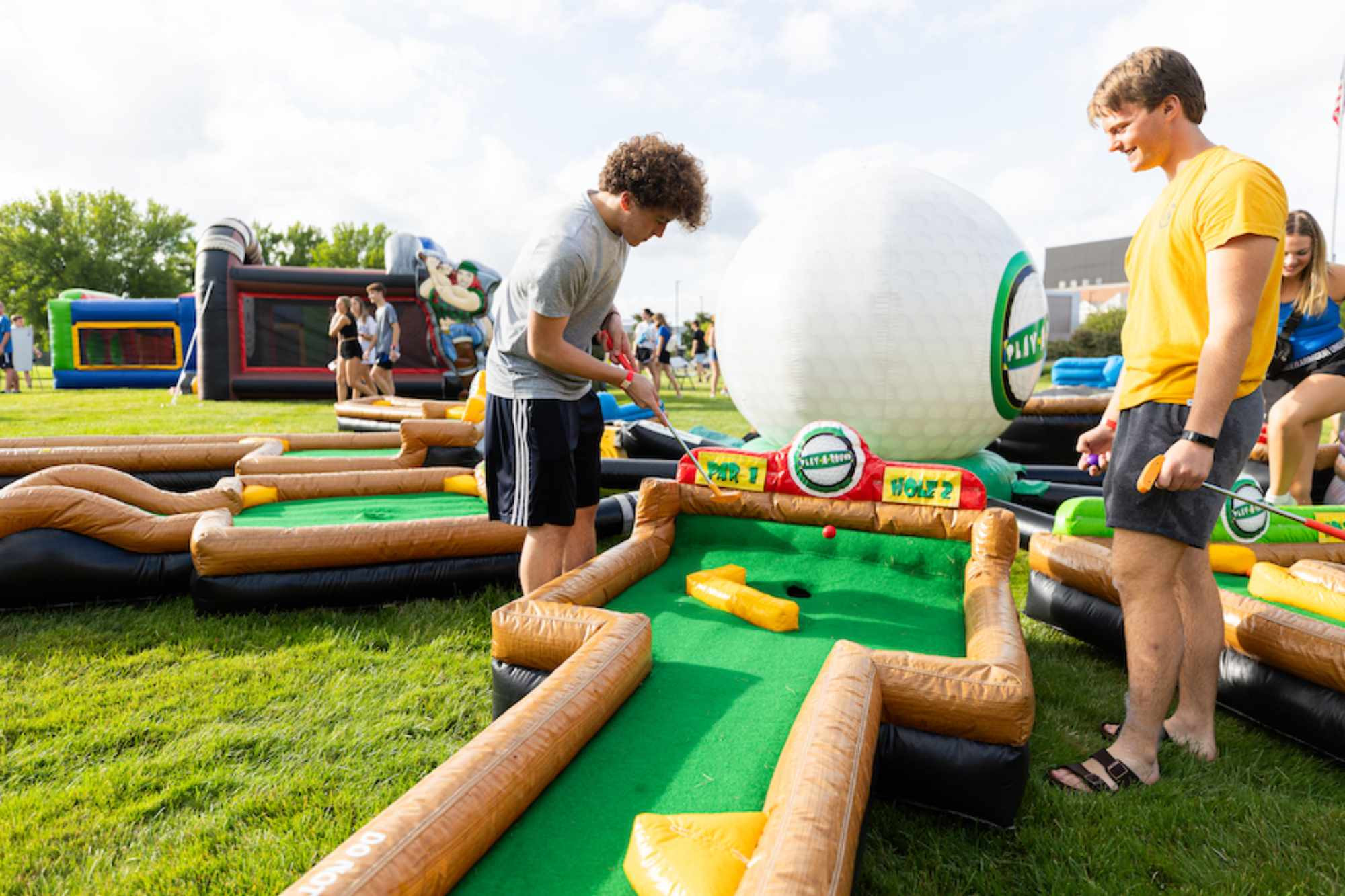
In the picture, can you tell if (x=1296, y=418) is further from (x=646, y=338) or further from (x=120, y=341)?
(x=120, y=341)

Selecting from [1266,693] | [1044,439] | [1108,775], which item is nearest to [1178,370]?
[1108,775]

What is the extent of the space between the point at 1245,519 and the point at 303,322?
46.0ft

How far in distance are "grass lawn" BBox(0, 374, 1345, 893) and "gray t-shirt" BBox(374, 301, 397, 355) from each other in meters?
7.29

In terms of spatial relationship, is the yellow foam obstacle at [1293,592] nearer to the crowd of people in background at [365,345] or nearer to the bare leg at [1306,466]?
the bare leg at [1306,466]

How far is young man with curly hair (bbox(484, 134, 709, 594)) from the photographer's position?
2.40 m

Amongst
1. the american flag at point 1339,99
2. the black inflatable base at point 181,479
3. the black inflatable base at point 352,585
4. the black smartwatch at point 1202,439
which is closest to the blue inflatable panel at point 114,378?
the black inflatable base at point 181,479

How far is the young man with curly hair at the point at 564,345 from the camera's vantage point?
2.40 metres

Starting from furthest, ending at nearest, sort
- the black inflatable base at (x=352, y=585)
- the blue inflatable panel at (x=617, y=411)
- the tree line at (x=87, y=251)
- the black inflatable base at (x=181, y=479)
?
the tree line at (x=87, y=251)
the blue inflatable panel at (x=617, y=411)
the black inflatable base at (x=181, y=479)
the black inflatable base at (x=352, y=585)

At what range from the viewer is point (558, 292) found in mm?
2363

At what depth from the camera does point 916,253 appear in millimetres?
4035

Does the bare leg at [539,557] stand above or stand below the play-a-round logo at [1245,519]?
below

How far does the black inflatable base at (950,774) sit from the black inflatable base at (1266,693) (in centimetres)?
113

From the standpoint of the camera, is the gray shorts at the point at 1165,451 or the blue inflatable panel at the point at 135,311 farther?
the blue inflatable panel at the point at 135,311

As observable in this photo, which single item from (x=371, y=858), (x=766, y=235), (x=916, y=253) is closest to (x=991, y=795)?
(x=371, y=858)
